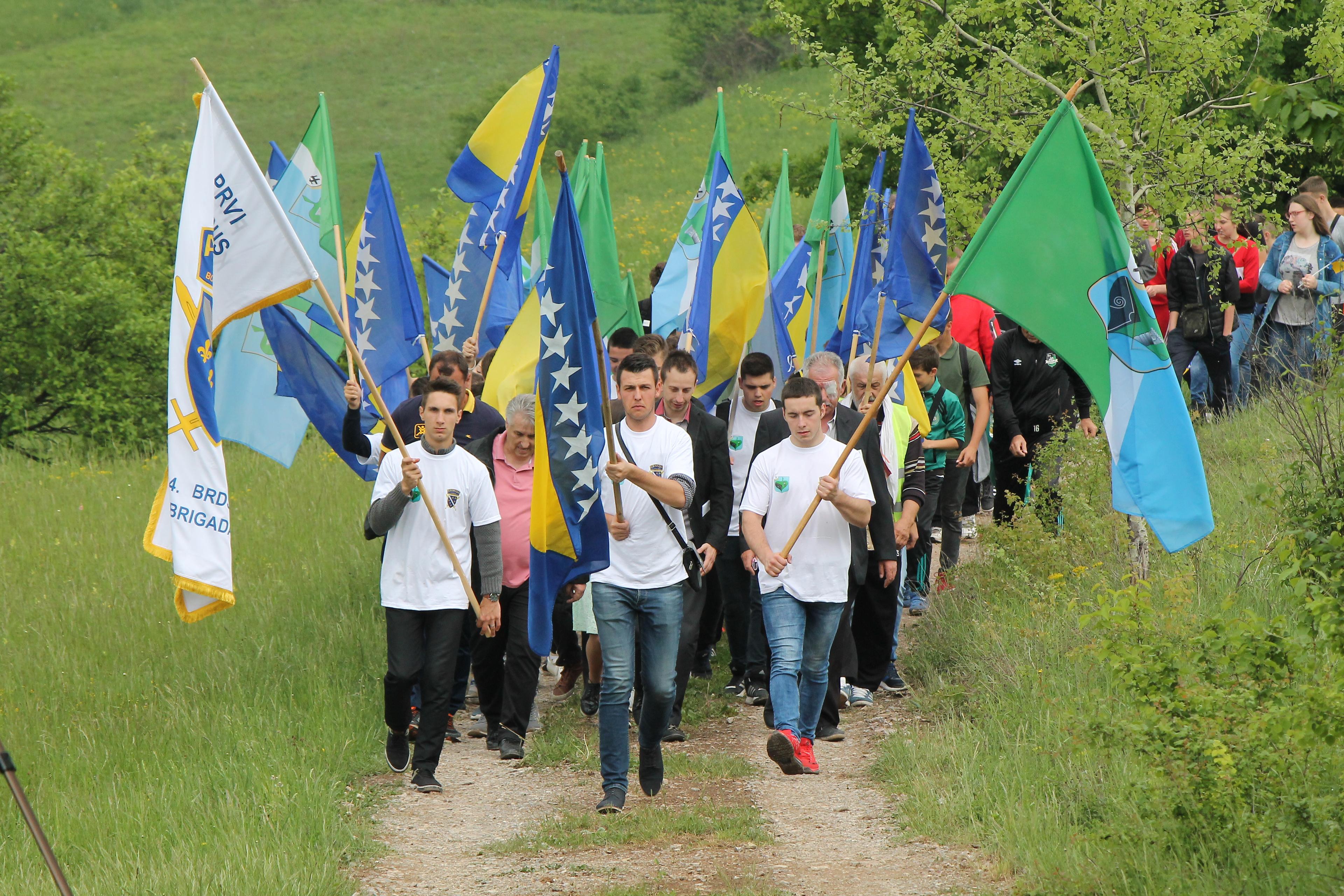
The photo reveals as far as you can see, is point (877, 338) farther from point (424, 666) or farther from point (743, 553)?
point (424, 666)

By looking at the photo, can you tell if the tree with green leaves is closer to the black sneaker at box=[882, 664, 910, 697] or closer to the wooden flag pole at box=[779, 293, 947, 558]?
the wooden flag pole at box=[779, 293, 947, 558]

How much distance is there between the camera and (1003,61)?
9742 millimetres

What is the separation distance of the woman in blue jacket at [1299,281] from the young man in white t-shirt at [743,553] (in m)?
5.19

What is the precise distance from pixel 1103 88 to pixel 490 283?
4.30 meters

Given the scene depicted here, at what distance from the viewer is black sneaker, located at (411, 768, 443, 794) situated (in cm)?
795

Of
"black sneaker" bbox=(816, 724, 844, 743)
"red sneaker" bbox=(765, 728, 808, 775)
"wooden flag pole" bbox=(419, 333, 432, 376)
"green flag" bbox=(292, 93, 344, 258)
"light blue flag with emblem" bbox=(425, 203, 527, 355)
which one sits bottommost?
"black sneaker" bbox=(816, 724, 844, 743)

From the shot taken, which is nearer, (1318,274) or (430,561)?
(430,561)

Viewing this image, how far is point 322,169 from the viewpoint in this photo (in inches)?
416

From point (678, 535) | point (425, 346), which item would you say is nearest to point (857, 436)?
point (678, 535)

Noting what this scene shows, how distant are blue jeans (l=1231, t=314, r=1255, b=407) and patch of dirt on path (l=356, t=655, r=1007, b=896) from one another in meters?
8.34

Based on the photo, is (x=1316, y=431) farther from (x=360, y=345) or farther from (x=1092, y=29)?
(x=360, y=345)

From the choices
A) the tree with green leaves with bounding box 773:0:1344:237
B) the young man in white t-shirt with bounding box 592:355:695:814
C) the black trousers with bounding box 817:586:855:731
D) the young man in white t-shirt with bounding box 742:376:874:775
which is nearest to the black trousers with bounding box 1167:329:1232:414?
the tree with green leaves with bounding box 773:0:1344:237

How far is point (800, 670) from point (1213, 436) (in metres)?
7.19

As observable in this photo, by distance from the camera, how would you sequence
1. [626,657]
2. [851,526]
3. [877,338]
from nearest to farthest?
[626,657] → [851,526] → [877,338]
